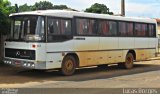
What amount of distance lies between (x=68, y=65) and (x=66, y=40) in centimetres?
113

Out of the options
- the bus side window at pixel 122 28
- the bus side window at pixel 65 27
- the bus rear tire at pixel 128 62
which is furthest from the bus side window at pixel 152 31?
the bus side window at pixel 65 27

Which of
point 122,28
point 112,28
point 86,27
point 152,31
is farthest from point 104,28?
point 152,31

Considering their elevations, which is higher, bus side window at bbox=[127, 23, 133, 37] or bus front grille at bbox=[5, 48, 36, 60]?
bus side window at bbox=[127, 23, 133, 37]

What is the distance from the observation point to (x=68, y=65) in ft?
58.9

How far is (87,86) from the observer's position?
14414 mm

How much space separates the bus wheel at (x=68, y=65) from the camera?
17.7m

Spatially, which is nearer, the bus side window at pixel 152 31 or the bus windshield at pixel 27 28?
the bus windshield at pixel 27 28

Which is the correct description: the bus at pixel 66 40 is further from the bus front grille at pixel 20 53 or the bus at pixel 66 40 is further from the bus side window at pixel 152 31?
the bus side window at pixel 152 31

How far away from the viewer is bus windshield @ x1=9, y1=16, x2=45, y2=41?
54.7 feet

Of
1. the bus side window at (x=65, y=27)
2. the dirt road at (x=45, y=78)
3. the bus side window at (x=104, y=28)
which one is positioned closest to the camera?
the dirt road at (x=45, y=78)

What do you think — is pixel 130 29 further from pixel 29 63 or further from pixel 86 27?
pixel 29 63

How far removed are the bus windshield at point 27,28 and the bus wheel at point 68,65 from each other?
70.6 inches

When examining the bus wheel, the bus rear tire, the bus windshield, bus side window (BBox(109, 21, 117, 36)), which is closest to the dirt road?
the bus wheel

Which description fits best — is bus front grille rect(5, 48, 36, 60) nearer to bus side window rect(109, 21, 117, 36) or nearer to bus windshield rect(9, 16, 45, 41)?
bus windshield rect(9, 16, 45, 41)
